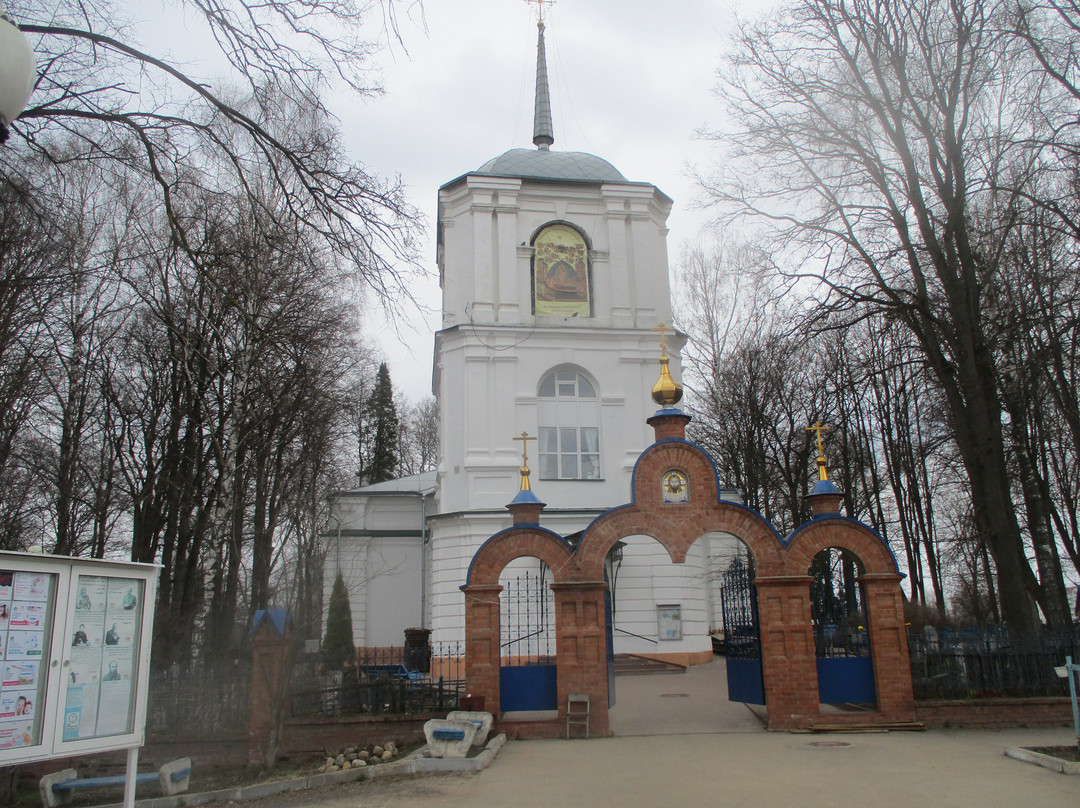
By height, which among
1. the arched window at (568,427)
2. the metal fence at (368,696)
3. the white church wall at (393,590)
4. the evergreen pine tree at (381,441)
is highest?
the evergreen pine tree at (381,441)

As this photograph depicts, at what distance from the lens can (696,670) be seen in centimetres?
2050

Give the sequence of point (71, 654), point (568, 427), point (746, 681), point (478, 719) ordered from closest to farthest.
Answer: point (71, 654) < point (478, 719) < point (746, 681) < point (568, 427)

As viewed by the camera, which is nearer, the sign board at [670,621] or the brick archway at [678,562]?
the brick archway at [678,562]

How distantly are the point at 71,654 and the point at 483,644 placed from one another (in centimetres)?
664

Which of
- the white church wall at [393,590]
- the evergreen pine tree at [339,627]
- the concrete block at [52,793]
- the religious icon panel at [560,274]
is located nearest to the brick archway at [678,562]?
the concrete block at [52,793]

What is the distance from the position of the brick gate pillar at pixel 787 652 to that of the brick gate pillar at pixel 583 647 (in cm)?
233

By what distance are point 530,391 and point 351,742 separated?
13.5 metres

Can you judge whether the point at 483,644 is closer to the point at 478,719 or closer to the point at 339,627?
the point at 478,719

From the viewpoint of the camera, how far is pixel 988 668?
41.3 feet

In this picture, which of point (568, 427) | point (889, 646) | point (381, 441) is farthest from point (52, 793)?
point (381, 441)

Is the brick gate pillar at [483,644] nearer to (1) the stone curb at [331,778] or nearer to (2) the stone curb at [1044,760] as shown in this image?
(1) the stone curb at [331,778]

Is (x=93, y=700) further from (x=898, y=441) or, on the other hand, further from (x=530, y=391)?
(x=898, y=441)

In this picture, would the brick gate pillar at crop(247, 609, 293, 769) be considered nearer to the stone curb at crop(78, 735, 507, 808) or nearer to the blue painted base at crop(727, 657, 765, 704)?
the stone curb at crop(78, 735, 507, 808)

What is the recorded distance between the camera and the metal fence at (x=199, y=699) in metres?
12.1
